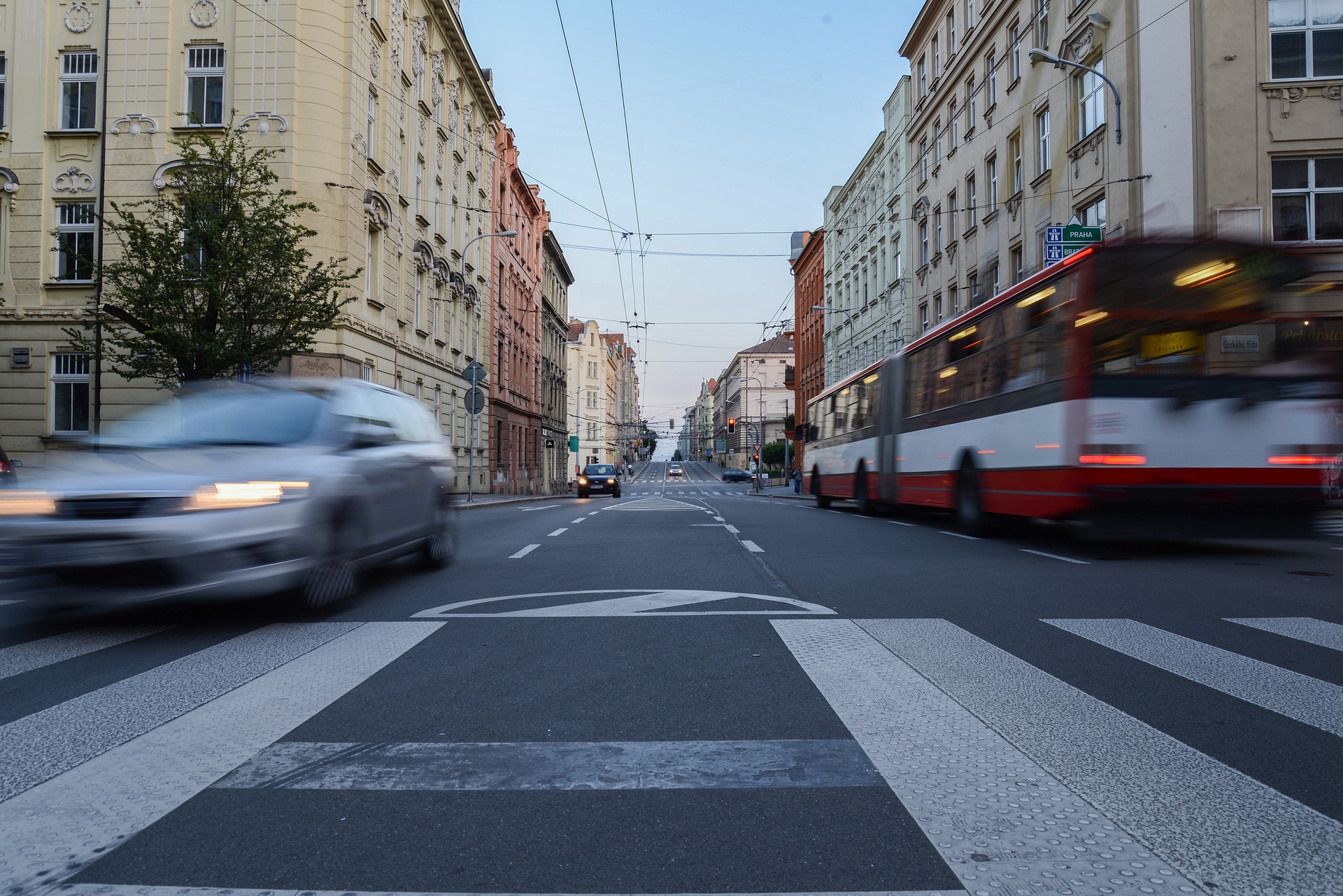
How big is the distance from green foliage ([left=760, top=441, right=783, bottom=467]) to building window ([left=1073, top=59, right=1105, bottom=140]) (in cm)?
6442

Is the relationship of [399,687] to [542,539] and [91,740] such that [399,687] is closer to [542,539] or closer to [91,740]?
[91,740]

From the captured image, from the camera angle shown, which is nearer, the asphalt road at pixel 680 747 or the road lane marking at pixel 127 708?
the asphalt road at pixel 680 747

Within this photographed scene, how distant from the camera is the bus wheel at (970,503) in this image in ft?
43.0

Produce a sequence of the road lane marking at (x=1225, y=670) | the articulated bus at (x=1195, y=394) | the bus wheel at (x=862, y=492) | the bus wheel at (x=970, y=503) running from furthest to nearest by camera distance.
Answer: the bus wheel at (x=862, y=492), the bus wheel at (x=970, y=503), the articulated bus at (x=1195, y=394), the road lane marking at (x=1225, y=670)

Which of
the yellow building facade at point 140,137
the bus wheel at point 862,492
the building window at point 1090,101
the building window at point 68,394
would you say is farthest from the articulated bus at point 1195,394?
the building window at point 68,394

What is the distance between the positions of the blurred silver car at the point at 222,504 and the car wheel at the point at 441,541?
0.93 metres

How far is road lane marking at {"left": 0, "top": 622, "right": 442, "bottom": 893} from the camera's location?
8.14 feet

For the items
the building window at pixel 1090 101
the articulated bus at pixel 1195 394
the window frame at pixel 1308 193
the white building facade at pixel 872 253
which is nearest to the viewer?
the articulated bus at pixel 1195 394

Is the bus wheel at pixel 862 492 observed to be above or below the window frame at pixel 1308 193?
below

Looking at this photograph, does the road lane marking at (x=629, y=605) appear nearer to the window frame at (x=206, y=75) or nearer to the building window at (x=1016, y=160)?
the window frame at (x=206, y=75)

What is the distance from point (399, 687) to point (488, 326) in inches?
1555

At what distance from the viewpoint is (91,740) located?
3.46m

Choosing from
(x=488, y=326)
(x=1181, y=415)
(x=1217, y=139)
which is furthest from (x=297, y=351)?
(x=488, y=326)

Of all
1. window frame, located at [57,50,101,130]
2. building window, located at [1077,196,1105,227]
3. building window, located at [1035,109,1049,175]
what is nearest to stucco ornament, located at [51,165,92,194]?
window frame, located at [57,50,101,130]
